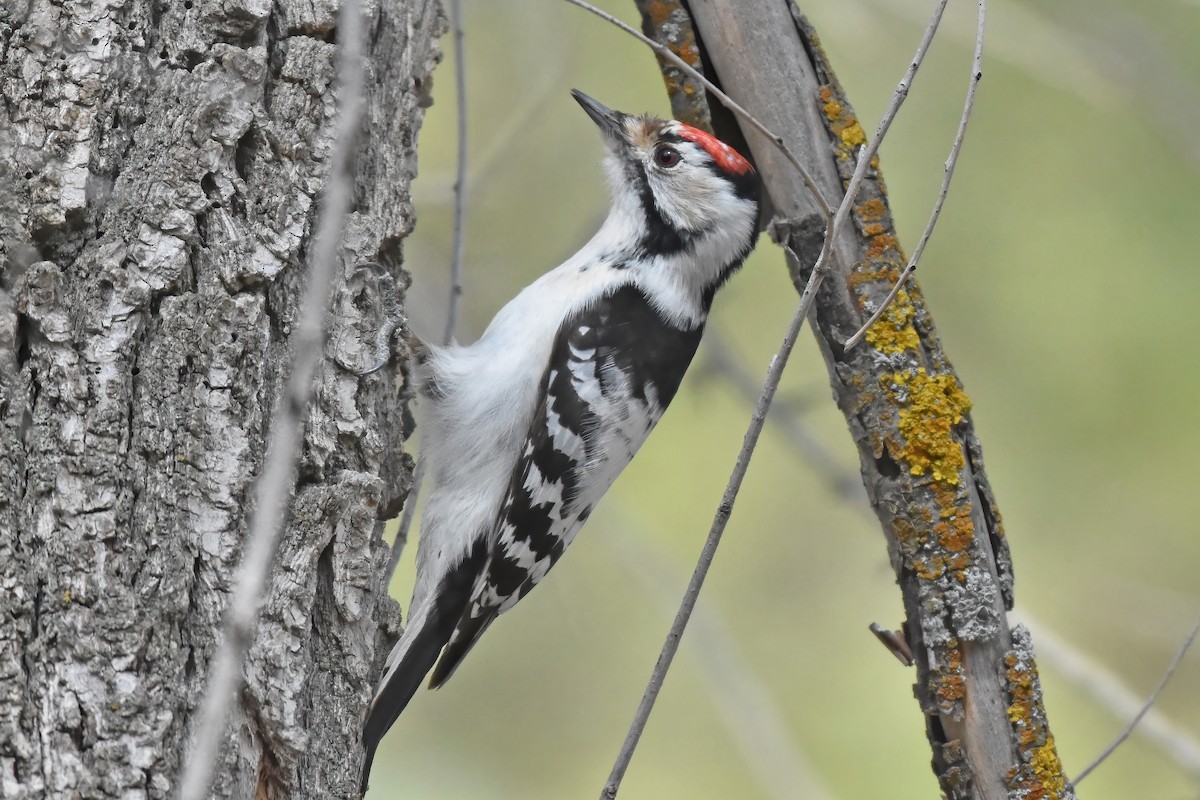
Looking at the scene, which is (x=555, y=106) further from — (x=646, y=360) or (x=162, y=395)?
(x=162, y=395)

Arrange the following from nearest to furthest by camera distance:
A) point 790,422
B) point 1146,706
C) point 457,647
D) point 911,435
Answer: point 1146,706
point 911,435
point 457,647
point 790,422

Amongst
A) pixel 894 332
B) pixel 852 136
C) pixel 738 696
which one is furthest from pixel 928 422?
pixel 738 696

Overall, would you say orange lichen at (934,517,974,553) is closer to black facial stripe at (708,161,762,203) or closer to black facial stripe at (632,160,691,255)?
black facial stripe at (708,161,762,203)

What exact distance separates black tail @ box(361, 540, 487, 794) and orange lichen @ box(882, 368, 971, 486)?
3.77 ft

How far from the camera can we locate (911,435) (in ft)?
7.83

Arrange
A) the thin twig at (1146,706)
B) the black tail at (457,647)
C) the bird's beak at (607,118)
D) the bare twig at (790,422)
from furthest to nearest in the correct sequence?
the bare twig at (790,422) < the bird's beak at (607,118) < the black tail at (457,647) < the thin twig at (1146,706)

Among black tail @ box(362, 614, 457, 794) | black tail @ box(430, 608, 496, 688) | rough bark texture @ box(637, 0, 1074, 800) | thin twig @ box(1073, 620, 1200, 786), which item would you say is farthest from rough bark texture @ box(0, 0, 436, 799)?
thin twig @ box(1073, 620, 1200, 786)

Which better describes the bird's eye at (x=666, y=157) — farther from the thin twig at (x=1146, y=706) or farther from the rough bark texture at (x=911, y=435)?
the thin twig at (x=1146, y=706)

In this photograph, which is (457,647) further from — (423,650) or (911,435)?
(911,435)

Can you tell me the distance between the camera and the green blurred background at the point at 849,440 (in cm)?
452

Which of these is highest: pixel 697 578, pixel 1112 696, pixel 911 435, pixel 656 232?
pixel 656 232

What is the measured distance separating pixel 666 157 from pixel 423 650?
1601 millimetres

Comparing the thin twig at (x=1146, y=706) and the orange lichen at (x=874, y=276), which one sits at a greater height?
the orange lichen at (x=874, y=276)

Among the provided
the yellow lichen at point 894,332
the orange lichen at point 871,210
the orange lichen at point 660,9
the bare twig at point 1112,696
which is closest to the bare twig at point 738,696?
the bare twig at point 1112,696
